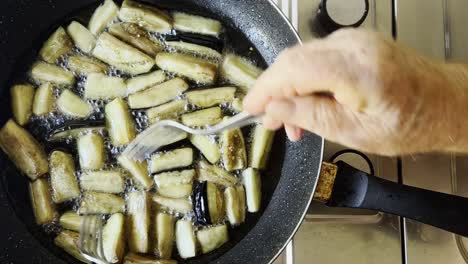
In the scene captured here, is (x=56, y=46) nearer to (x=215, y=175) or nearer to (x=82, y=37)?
(x=82, y=37)

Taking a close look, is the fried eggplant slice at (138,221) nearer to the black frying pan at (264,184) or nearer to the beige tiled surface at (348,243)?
the black frying pan at (264,184)

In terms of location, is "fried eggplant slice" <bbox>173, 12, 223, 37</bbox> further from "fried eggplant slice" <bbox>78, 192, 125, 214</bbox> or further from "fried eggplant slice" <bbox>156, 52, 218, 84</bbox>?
"fried eggplant slice" <bbox>78, 192, 125, 214</bbox>

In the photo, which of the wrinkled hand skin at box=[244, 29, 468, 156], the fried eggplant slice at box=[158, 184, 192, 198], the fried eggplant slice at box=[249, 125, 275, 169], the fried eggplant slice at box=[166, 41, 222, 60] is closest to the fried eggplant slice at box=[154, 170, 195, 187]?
the fried eggplant slice at box=[158, 184, 192, 198]

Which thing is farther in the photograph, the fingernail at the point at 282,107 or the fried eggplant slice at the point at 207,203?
the fried eggplant slice at the point at 207,203

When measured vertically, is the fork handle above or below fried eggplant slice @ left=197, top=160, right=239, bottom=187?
above

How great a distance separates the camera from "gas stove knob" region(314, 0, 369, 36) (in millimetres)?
963

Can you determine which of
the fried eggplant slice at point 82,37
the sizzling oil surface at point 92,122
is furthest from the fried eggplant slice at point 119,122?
the fried eggplant slice at point 82,37

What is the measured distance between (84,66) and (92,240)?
308mm

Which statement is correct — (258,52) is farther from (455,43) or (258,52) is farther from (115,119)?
(455,43)

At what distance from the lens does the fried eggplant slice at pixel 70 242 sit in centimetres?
92

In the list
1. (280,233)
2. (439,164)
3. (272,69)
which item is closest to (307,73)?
(272,69)

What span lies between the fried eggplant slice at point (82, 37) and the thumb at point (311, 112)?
0.50m

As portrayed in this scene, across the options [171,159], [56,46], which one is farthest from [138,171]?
[56,46]

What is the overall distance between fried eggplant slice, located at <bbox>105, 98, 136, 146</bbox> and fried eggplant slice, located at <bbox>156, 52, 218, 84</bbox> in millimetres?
102
